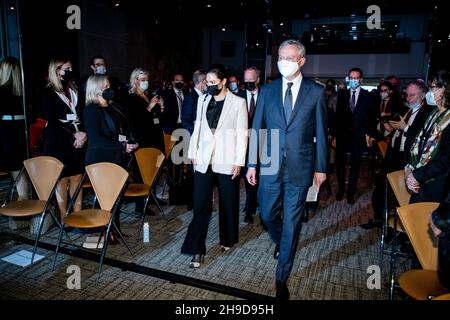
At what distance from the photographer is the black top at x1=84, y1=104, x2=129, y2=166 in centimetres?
334

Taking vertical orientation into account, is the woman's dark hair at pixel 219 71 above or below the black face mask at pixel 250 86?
above

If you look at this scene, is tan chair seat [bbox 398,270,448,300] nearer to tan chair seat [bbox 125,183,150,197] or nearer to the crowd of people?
the crowd of people

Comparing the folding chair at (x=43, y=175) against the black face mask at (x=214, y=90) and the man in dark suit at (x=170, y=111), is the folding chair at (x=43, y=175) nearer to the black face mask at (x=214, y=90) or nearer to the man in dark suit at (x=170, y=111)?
the black face mask at (x=214, y=90)

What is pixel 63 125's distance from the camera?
149 inches

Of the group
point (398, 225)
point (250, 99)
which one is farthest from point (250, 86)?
point (398, 225)

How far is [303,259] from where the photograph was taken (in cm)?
333

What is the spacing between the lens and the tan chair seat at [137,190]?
382 centimetres

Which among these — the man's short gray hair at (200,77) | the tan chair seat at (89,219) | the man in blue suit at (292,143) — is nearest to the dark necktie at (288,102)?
the man in blue suit at (292,143)

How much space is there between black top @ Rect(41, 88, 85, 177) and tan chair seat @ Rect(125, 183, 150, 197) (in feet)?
2.12

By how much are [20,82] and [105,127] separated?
4.44 feet

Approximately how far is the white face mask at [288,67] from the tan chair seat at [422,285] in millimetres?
1541

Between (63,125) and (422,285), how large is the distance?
3.59 meters
